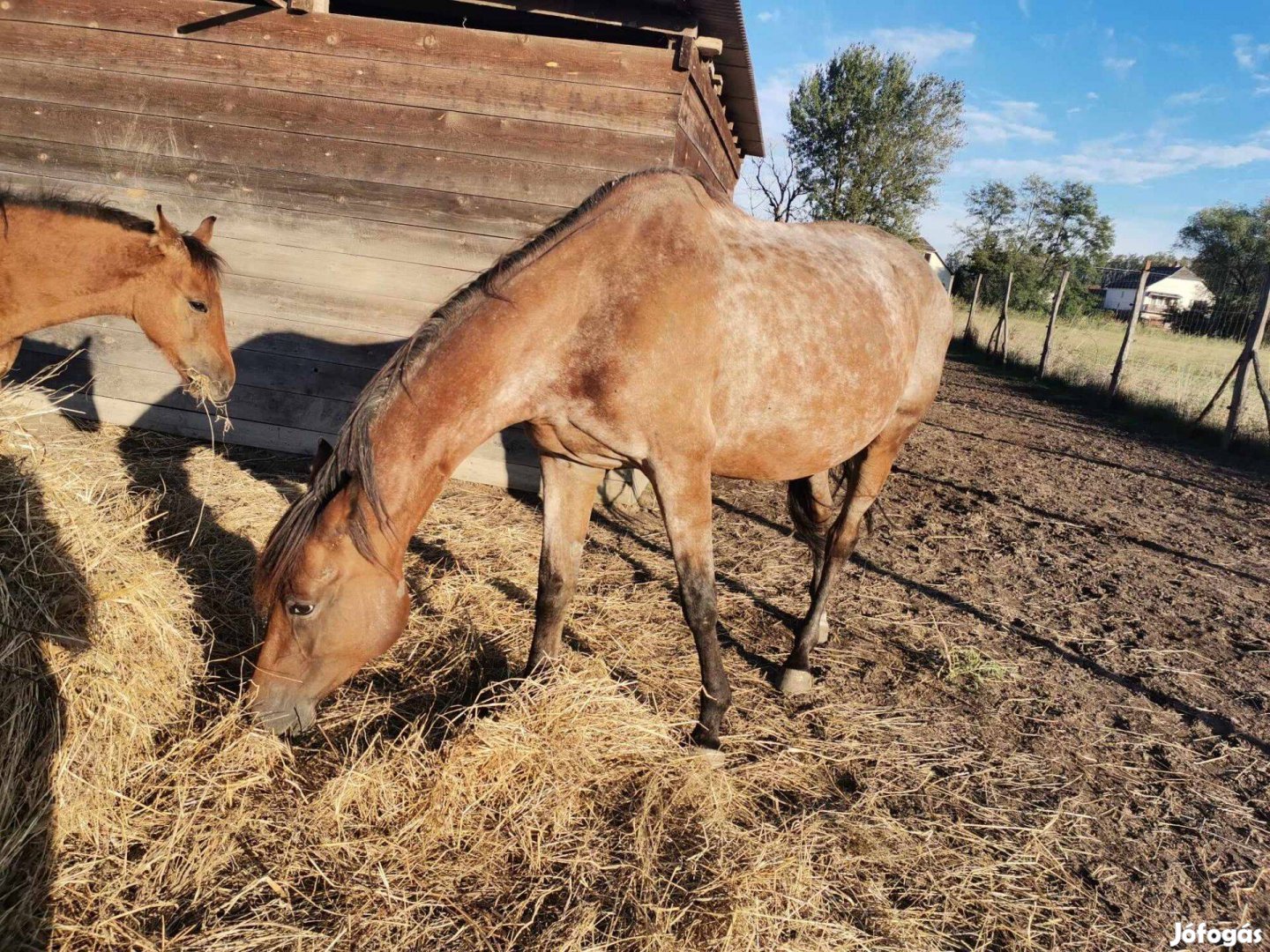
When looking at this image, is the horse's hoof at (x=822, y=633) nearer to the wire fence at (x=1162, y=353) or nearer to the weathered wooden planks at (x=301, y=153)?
the weathered wooden planks at (x=301, y=153)

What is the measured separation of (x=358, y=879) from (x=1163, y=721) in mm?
3509

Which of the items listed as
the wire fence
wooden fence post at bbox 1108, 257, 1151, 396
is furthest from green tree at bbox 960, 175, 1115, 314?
wooden fence post at bbox 1108, 257, 1151, 396

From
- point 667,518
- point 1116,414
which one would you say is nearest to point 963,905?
point 667,518

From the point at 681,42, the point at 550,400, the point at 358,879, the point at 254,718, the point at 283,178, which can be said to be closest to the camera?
the point at 358,879

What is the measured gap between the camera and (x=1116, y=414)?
11547 millimetres

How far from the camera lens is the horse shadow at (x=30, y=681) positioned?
1.77 metres

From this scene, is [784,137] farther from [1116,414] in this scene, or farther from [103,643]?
[103,643]

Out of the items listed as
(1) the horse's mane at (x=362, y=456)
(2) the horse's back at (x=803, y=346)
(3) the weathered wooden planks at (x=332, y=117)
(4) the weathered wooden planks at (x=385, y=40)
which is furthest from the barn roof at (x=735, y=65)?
(1) the horse's mane at (x=362, y=456)

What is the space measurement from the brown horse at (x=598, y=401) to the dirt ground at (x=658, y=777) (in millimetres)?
325

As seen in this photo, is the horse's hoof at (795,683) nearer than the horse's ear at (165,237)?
Yes

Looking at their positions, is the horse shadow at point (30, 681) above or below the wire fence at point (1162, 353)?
below

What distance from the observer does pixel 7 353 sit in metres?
3.85

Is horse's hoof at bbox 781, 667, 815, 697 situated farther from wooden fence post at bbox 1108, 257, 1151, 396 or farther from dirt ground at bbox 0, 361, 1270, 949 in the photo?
wooden fence post at bbox 1108, 257, 1151, 396

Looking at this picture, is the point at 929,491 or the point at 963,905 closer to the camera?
the point at 963,905
